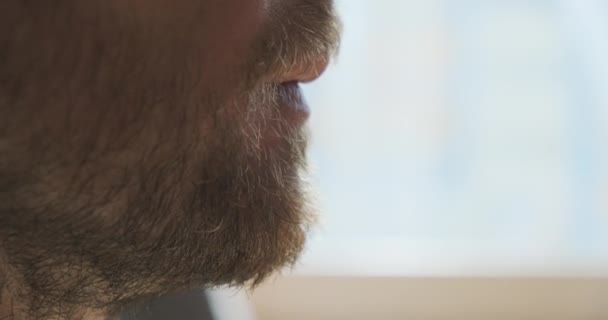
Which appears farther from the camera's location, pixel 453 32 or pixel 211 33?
pixel 453 32

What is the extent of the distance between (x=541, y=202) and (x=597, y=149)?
11 cm

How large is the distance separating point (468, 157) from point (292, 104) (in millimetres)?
555

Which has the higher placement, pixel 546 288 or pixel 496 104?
pixel 496 104

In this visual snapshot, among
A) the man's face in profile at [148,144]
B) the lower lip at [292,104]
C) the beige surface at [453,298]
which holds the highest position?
the beige surface at [453,298]

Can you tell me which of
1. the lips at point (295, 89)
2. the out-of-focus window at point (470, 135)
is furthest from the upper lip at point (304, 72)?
the out-of-focus window at point (470, 135)

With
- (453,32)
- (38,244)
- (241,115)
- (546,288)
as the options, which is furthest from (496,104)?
(38,244)

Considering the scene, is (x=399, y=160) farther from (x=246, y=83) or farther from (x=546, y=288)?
(x=246, y=83)

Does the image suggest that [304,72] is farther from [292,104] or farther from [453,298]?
[453,298]

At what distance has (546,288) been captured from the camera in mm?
1141

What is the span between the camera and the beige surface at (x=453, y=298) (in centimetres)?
114

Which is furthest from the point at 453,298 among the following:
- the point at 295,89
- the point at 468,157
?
the point at 295,89

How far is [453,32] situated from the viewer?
1112mm

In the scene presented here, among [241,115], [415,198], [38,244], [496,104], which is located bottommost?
[38,244]

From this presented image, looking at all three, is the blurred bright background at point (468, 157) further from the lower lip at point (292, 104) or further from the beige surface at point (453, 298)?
the lower lip at point (292, 104)
